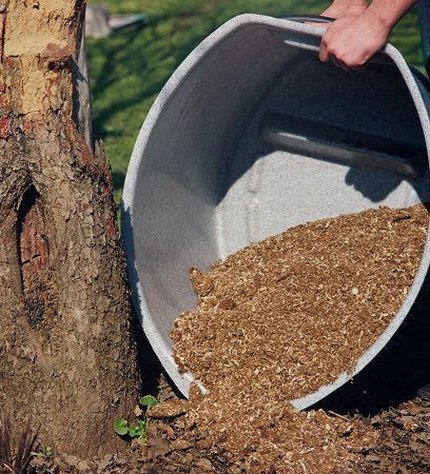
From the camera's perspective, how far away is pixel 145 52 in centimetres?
964

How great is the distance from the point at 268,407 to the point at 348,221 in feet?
2.99

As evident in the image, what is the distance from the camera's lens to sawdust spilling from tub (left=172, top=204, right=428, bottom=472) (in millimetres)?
3836

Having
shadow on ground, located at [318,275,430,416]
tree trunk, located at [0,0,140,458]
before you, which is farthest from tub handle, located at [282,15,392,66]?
shadow on ground, located at [318,275,430,416]

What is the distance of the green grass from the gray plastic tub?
149 cm

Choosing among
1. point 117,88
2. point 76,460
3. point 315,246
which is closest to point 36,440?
point 76,460

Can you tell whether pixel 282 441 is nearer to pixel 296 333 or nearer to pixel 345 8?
pixel 296 333

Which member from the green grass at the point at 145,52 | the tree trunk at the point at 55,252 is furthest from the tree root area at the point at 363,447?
the green grass at the point at 145,52

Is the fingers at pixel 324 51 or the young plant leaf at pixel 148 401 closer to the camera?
the fingers at pixel 324 51

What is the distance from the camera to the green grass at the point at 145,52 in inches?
298

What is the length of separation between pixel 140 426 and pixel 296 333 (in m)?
0.65

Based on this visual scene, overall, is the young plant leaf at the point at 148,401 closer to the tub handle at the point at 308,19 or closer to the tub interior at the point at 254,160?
the tub interior at the point at 254,160

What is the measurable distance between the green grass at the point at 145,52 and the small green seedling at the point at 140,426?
2.33m

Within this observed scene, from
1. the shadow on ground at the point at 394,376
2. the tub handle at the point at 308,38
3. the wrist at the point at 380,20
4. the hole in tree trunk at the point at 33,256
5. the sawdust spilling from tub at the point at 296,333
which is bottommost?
the shadow on ground at the point at 394,376

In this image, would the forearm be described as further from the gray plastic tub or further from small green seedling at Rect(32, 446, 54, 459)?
small green seedling at Rect(32, 446, 54, 459)
